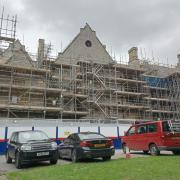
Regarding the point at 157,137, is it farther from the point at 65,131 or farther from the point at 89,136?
the point at 65,131

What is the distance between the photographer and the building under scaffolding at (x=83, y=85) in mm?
30266

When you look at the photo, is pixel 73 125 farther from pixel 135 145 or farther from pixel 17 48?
pixel 17 48

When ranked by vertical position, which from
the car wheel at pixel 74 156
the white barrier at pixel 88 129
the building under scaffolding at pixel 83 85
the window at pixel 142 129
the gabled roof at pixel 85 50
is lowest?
the car wheel at pixel 74 156

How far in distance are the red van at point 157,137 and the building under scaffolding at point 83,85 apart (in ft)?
41.8

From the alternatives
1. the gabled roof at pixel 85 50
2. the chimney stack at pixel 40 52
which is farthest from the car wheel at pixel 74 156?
the gabled roof at pixel 85 50

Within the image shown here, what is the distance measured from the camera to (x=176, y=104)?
3950cm

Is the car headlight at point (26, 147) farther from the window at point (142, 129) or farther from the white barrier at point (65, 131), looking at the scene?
the white barrier at point (65, 131)

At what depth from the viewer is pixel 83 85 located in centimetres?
3372

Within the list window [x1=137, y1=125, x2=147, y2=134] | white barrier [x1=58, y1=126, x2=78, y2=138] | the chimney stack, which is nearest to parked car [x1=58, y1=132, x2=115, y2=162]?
window [x1=137, y1=125, x2=147, y2=134]

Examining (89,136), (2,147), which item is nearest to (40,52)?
(2,147)

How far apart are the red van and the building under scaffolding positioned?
12.7m

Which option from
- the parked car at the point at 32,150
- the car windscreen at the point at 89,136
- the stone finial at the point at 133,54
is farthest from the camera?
the stone finial at the point at 133,54

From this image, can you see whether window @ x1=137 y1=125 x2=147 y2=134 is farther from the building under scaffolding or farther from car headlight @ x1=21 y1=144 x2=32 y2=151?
the building under scaffolding

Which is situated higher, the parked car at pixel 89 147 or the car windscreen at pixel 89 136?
the car windscreen at pixel 89 136
